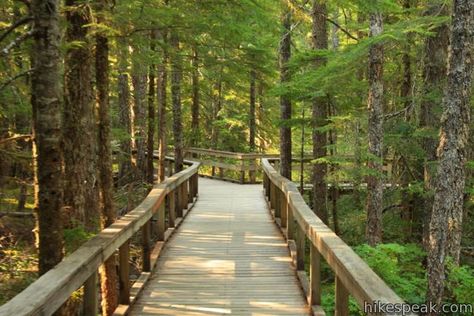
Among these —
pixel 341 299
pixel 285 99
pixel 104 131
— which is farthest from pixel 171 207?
pixel 285 99

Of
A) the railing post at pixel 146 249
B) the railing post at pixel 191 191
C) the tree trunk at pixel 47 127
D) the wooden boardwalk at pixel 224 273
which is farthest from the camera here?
the railing post at pixel 191 191

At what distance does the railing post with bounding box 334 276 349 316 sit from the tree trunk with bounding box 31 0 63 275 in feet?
7.43

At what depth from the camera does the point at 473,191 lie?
1013 cm

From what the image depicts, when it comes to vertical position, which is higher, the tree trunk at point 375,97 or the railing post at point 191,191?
the tree trunk at point 375,97

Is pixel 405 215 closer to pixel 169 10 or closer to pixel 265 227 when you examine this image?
pixel 265 227

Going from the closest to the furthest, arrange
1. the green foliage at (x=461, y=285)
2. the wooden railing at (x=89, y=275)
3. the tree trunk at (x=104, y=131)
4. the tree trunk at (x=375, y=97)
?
the wooden railing at (x=89, y=275)
the tree trunk at (x=104, y=131)
the green foliage at (x=461, y=285)
the tree trunk at (x=375, y=97)

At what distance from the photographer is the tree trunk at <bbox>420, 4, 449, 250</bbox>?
10695 mm

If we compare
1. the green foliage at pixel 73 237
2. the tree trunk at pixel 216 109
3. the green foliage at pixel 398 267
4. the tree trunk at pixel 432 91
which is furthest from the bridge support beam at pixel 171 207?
the tree trunk at pixel 216 109

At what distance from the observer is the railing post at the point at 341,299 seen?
376cm

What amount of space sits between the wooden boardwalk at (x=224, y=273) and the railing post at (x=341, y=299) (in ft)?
3.68

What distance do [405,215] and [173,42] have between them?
9.33 metres

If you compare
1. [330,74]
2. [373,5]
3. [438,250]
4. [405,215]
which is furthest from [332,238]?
[405,215]

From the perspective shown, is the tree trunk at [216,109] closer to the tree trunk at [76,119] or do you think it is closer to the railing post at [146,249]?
the tree trunk at [76,119]

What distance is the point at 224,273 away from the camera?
6.33m
